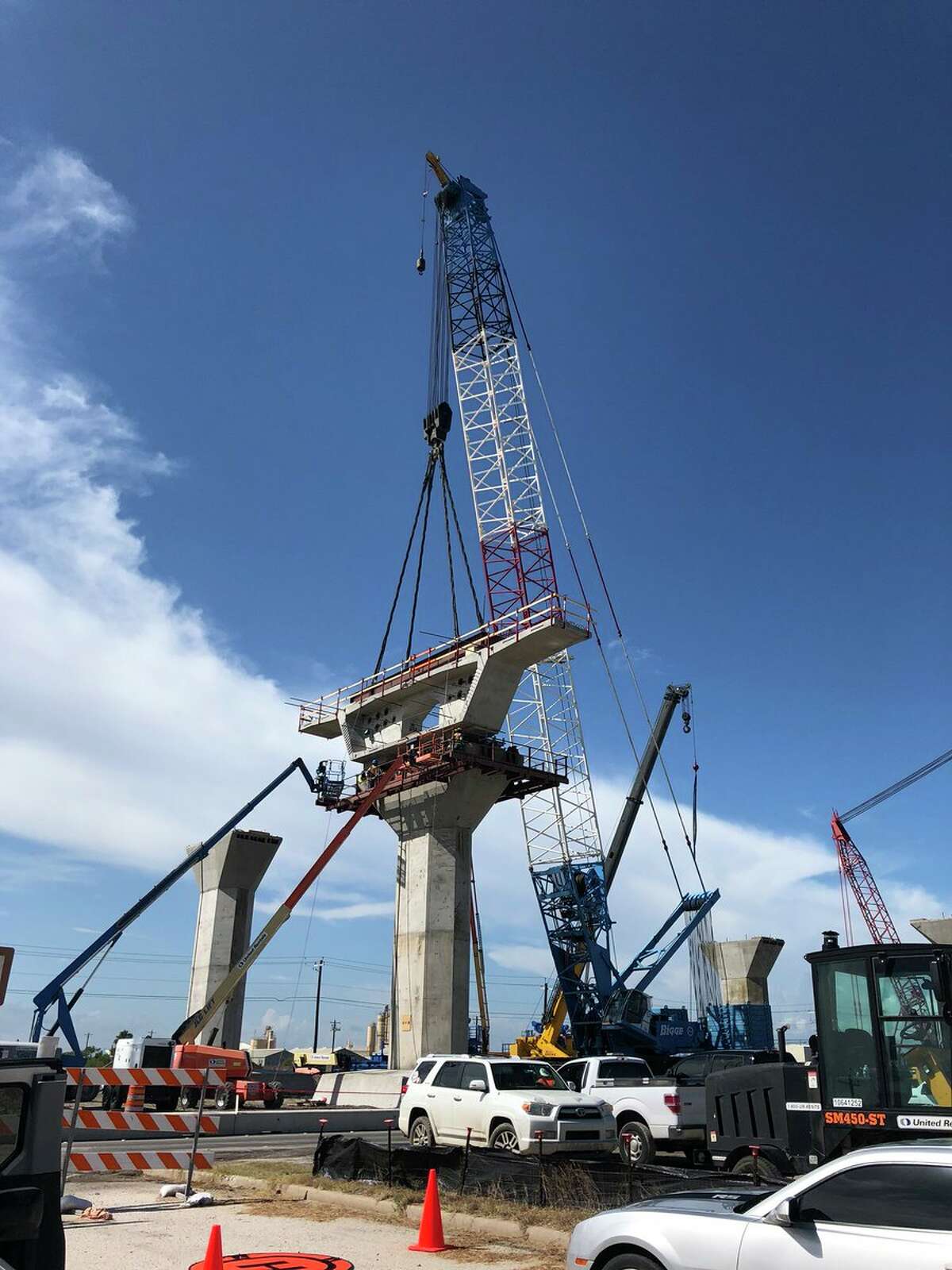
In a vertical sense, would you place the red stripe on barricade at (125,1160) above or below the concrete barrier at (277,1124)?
above

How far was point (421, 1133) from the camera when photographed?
17.0 metres

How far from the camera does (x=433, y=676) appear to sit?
37938mm

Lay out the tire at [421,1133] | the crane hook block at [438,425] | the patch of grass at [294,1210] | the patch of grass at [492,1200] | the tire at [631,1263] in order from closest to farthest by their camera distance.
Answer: the tire at [631,1263] < the patch of grass at [492,1200] < the patch of grass at [294,1210] < the tire at [421,1133] < the crane hook block at [438,425]

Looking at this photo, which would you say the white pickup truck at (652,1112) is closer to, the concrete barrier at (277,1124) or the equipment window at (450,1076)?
the equipment window at (450,1076)

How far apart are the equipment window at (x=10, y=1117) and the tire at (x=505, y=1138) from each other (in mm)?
10673

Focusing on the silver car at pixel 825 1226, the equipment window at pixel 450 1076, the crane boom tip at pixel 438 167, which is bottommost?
the silver car at pixel 825 1226

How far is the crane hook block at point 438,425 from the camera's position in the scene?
145ft

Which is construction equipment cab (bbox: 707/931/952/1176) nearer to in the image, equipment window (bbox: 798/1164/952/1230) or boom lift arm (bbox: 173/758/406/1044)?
equipment window (bbox: 798/1164/952/1230)

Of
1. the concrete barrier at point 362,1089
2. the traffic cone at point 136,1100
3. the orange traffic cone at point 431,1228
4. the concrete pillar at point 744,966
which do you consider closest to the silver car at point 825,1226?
the orange traffic cone at point 431,1228

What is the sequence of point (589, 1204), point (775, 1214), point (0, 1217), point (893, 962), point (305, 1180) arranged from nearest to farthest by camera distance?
1. point (0, 1217)
2. point (775, 1214)
3. point (893, 962)
4. point (589, 1204)
5. point (305, 1180)

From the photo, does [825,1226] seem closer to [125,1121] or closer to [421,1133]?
[125,1121]

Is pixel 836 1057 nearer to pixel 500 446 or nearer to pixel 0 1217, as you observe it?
pixel 0 1217

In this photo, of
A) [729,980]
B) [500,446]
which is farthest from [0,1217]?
[729,980]

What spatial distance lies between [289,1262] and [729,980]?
4942 centimetres
